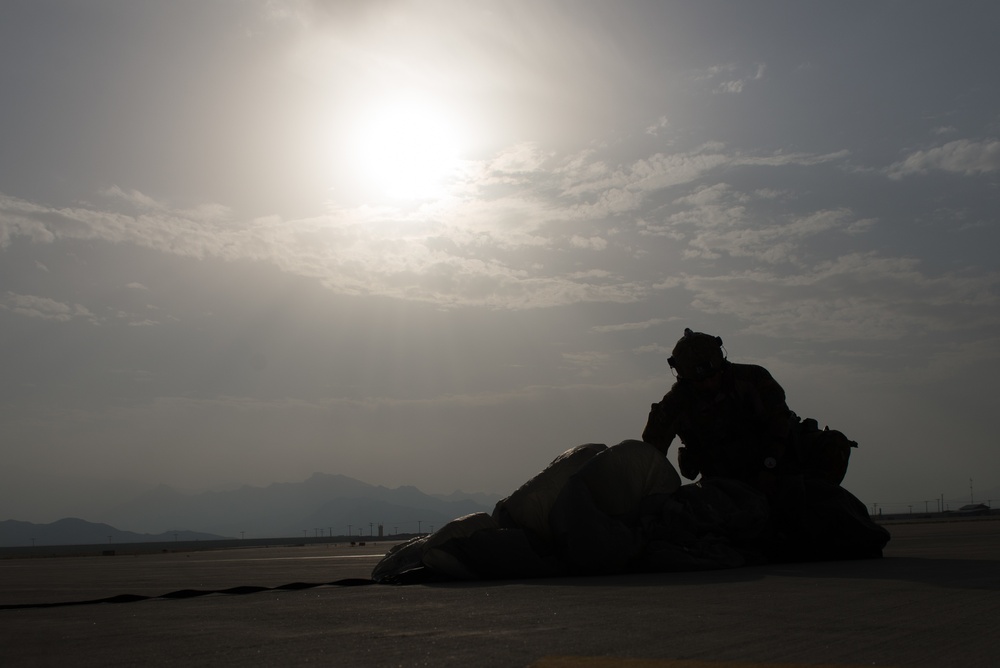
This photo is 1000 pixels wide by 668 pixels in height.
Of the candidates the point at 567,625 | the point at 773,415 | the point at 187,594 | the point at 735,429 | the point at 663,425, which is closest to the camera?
the point at 567,625

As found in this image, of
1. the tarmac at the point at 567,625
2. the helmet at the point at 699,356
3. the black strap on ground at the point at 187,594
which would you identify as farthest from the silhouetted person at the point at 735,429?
the black strap on ground at the point at 187,594

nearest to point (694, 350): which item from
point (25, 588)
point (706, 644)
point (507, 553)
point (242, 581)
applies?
point (507, 553)

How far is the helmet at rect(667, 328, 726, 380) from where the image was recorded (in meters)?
8.73

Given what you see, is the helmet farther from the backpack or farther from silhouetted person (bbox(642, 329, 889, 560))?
the backpack

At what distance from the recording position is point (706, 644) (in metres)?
3.01

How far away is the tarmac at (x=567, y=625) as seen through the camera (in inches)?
114

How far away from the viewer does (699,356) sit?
28.6ft

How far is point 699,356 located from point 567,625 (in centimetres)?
542

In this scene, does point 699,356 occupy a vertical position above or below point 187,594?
above

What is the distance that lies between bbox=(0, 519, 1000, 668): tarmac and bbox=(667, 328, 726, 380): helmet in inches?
111

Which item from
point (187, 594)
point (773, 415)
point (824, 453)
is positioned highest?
point (773, 415)

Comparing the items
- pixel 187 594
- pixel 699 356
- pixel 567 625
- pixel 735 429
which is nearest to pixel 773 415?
pixel 735 429

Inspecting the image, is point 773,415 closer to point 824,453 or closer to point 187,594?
point 824,453

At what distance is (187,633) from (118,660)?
730mm
